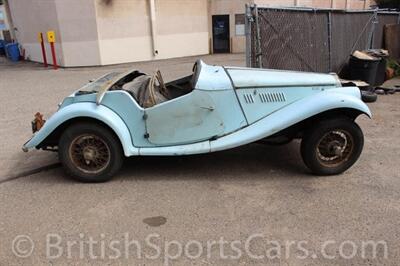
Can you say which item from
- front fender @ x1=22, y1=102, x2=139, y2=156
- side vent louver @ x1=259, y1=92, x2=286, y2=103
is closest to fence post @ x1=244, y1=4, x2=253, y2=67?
side vent louver @ x1=259, y1=92, x2=286, y2=103

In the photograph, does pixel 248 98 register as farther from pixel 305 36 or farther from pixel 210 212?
pixel 305 36

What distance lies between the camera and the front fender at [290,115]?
172 inches

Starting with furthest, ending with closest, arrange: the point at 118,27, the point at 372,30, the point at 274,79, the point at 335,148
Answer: the point at 118,27 < the point at 372,30 < the point at 274,79 < the point at 335,148

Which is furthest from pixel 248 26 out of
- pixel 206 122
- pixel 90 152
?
pixel 90 152

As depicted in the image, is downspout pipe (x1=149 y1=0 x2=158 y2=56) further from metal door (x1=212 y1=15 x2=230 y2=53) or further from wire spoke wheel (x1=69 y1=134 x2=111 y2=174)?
wire spoke wheel (x1=69 y1=134 x2=111 y2=174)

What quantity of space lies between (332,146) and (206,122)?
1444 millimetres

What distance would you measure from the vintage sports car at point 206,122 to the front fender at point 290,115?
10mm

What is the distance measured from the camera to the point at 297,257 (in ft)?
10.2

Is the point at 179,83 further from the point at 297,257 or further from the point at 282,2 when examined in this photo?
the point at 282,2

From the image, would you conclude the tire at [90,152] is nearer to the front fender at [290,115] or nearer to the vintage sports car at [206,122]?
the vintage sports car at [206,122]

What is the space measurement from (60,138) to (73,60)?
1432 centimetres

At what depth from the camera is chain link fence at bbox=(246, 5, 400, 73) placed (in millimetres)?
7926

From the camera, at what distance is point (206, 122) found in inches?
176

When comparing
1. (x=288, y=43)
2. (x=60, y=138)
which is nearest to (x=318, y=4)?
(x=288, y=43)
